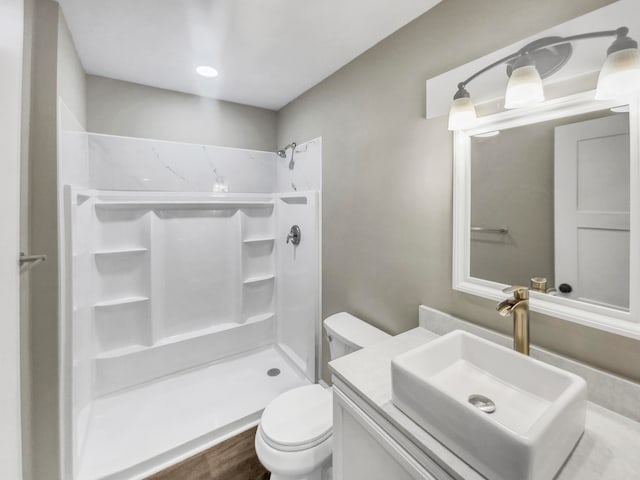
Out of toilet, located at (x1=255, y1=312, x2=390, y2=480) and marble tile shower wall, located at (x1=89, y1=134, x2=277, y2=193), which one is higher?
marble tile shower wall, located at (x1=89, y1=134, x2=277, y2=193)

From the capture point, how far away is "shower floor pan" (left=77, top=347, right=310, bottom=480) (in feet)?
5.28

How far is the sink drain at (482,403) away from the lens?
809 millimetres

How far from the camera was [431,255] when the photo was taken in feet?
4.41

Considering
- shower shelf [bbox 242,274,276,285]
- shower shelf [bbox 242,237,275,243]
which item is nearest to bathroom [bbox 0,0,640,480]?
shower shelf [bbox 242,237,275,243]

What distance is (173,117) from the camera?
230cm

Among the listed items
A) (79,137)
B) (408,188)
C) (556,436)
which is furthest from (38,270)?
(556,436)

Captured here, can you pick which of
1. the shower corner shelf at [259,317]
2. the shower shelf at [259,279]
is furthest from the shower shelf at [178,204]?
the shower corner shelf at [259,317]

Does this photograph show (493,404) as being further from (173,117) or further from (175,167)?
(173,117)

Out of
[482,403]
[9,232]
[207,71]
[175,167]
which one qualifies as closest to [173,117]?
[175,167]

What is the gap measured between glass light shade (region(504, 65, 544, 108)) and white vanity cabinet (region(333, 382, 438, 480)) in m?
1.14

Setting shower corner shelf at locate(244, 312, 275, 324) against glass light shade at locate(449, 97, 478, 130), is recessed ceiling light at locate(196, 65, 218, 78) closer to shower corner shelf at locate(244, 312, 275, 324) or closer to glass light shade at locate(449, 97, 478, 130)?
glass light shade at locate(449, 97, 478, 130)

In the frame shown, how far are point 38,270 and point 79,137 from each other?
3.10 feet

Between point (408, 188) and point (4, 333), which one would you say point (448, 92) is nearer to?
point (408, 188)

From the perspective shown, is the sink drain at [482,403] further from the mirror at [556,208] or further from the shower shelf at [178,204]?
the shower shelf at [178,204]
